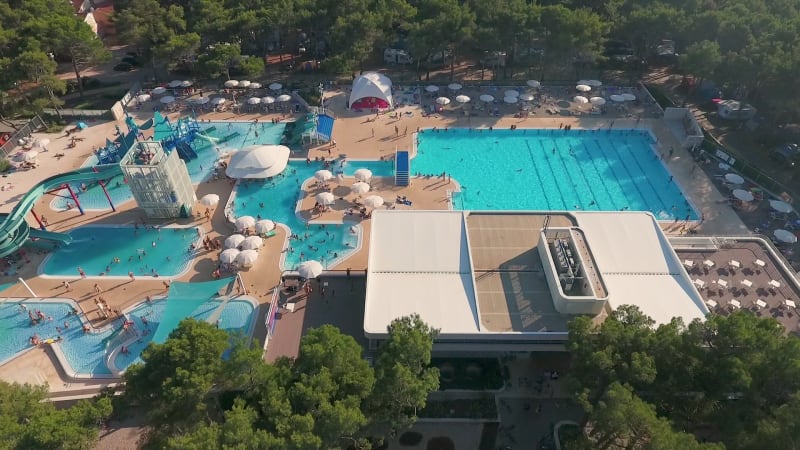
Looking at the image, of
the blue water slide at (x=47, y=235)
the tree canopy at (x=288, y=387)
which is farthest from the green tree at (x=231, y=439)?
the blue water slide at (x=47, y=235)

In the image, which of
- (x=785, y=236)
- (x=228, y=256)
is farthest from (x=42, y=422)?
(x=785, y=236)

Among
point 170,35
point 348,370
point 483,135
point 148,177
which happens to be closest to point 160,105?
point 170,35

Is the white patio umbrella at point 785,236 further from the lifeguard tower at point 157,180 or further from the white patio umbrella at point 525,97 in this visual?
the lifeguard tower at point 157,180

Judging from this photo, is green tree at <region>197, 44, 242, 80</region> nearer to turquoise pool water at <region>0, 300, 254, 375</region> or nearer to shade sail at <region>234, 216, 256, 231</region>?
shade sail at <region>234, 216, 256, 231</region>

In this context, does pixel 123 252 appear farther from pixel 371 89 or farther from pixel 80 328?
pixel 371 89

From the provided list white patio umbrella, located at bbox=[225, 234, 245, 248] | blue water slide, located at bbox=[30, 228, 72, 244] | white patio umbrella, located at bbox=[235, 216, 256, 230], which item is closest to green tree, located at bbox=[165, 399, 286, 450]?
white patio umbrella, located at bbox=[225, 234, 245, 248]
